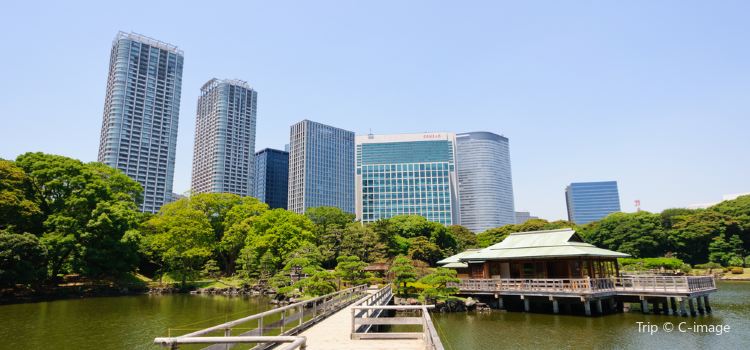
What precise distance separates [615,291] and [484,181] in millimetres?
161118

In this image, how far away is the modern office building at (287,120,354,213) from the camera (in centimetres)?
13600

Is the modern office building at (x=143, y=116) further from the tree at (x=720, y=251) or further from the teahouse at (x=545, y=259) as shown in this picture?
the tree at (x=720, y=251)

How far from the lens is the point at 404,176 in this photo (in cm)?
13100

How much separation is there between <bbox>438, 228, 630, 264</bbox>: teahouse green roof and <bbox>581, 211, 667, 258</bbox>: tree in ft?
137

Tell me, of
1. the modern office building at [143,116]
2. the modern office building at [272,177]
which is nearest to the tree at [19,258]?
the modern office building at [143,116]

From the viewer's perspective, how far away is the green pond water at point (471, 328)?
17.0 meters

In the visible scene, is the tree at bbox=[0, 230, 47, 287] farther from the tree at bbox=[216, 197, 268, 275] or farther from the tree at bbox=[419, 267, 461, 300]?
the tree at bbox=[419, 267, 461, 300]

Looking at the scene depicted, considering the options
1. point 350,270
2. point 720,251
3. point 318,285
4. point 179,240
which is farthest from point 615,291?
point 720,251

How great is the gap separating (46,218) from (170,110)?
88.4 metres

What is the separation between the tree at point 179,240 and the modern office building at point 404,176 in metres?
78.6
